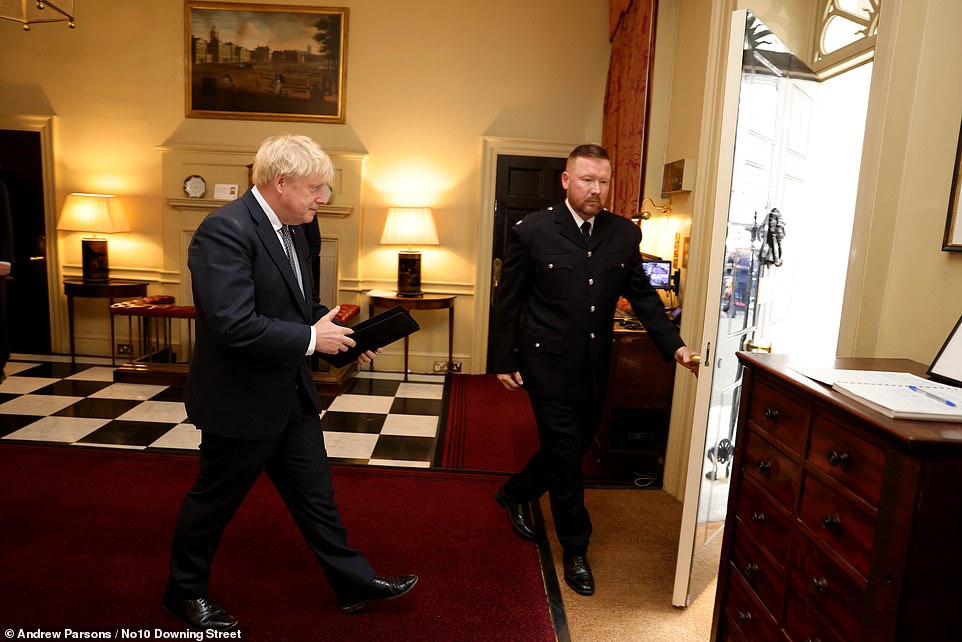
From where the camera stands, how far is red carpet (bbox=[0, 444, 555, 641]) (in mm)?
2248

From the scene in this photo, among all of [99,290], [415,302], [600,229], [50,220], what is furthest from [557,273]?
[50,220]

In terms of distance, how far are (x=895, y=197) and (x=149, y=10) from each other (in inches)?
252

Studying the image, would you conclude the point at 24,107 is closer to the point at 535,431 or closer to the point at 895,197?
the point at 535,431

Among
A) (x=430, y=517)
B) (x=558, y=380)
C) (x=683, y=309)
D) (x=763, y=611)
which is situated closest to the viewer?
(x=763, y=611)

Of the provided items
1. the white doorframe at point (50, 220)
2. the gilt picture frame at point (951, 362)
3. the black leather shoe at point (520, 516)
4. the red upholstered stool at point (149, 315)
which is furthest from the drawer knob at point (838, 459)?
the white doorframe at point (50, 220)

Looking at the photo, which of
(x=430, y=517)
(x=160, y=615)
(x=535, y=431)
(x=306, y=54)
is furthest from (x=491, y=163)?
(x=160, y=615)

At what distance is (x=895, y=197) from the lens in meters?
2.16

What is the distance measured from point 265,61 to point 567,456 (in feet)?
16.9

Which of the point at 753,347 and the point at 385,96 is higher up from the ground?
the point at 385,96

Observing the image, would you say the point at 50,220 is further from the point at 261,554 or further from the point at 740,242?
the point at 740,242

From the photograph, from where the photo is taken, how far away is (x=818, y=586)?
4.86 ft

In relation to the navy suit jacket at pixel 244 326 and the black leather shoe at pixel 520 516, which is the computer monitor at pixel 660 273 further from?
the navy suit jacket at pixel 244 326

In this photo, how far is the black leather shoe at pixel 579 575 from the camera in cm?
253

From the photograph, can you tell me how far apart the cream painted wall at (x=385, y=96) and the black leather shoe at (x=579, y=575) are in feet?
12.9
